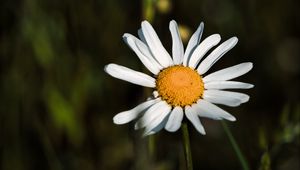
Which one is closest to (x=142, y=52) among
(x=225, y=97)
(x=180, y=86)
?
(x=180, y=86)

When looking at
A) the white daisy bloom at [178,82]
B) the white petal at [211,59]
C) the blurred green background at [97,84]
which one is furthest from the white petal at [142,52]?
the blurred green background at [97,84]

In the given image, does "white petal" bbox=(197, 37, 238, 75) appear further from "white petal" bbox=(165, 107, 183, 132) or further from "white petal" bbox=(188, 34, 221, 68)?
"white petal" bbox=(165, 107, 183, 132)

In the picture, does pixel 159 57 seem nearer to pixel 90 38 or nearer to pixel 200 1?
pixel 90 38

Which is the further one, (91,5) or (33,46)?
(91,5)

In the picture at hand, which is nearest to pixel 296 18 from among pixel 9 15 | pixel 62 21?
pixel 62 21

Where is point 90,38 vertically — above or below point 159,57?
above

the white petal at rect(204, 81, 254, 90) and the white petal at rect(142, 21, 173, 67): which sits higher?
the white petal at rect(142, 21, 173, 67)

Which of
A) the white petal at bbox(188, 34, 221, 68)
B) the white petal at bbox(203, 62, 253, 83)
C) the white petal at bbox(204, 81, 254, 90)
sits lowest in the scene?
the white petal at bbox(204, 81, 254, 90)

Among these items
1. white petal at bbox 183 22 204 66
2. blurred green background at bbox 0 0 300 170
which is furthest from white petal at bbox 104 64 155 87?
blurred green background at bbox 0 0 300 170
